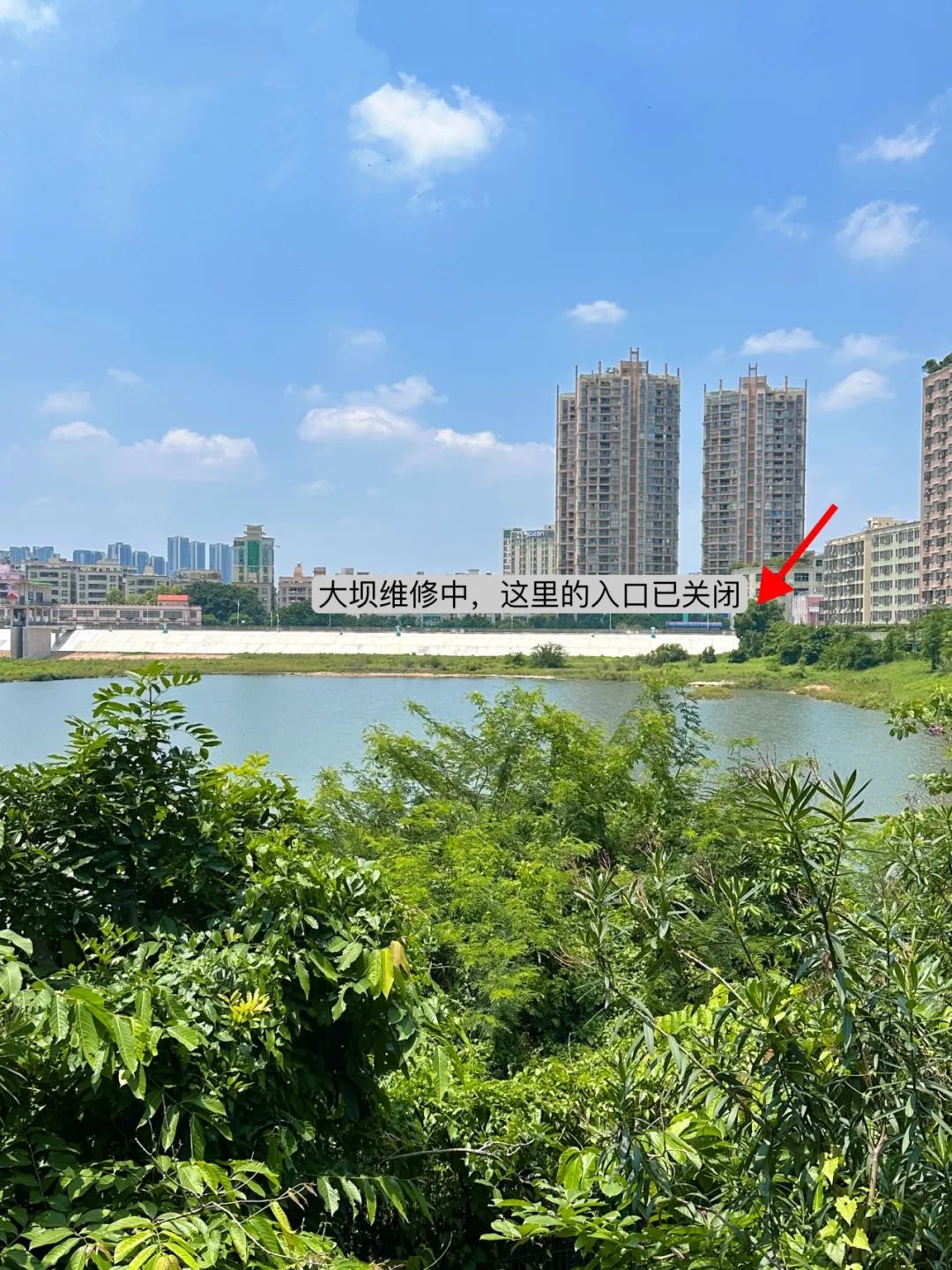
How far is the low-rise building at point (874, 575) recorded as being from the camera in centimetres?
2631

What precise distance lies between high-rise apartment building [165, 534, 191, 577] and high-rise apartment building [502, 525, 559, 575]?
52.2m

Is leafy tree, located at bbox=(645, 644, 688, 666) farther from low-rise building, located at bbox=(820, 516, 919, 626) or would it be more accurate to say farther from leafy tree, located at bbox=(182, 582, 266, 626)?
low-rise building, located at bbox=(820, 516, 919, 626)

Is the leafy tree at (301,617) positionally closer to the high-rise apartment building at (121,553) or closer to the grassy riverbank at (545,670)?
the grassy riverbank at (545,670)

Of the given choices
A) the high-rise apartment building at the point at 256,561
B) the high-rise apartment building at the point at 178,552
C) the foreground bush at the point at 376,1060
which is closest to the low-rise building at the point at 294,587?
the high-rise apartment building at the point at 256,561

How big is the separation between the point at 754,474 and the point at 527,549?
24.5 feet

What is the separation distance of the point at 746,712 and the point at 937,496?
1710cm

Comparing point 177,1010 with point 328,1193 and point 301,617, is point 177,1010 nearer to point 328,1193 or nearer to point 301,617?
point 328,1193

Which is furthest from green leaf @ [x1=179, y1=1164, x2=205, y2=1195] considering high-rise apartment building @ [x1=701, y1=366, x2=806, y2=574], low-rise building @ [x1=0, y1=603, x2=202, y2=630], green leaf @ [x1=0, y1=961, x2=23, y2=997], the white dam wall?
low-rise building @ [x1=0, y1=603, x2=202, y2=630]

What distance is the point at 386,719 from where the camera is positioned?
7.29 meters

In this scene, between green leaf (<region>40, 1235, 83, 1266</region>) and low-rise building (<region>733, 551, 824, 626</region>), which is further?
low-rise building (<region>733, 551, 824, 626</region>)

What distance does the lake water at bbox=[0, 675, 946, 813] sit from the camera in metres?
7.32

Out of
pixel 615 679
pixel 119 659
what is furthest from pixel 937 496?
pixel 119 659

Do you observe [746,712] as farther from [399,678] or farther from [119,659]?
[119,659]

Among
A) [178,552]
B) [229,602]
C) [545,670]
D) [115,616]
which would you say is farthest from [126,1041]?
[178,552]
